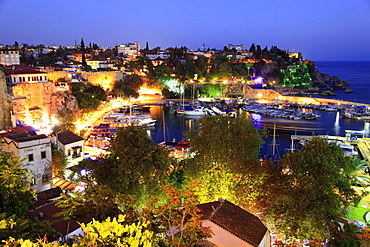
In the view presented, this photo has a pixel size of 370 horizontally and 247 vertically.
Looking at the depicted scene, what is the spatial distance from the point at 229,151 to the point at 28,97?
53.6ft

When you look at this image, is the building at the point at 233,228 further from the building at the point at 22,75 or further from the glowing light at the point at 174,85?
the glowing light at the point at 174,85

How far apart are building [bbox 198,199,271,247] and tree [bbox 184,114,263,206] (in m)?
1.29

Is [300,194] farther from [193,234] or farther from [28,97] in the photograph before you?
[28,97]

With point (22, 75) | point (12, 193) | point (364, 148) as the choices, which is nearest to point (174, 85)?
point (22, 75)

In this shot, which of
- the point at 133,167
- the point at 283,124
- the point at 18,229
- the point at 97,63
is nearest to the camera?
the point at 18,229

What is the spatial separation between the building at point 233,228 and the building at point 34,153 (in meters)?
5.36

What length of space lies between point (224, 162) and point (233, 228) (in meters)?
2.49

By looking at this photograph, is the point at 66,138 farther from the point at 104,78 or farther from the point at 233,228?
the point at 104,78

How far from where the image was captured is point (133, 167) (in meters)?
7.50

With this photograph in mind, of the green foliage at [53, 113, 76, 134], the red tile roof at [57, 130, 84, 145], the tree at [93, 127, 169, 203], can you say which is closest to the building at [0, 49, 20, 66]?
the green foliage at [53, 113, 76, 134]

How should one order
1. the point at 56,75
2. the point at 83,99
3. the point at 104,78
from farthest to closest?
the point at 104,78 → the point at 56,75 → the point at 83,99

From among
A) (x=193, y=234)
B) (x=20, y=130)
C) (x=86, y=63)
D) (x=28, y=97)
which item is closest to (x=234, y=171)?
(x=193, y=234)

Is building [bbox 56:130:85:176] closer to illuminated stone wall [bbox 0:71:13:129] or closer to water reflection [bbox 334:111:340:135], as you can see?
illuminated stone wall [bbox 0:71:13:129]

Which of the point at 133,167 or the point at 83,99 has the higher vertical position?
the point at 83,99
